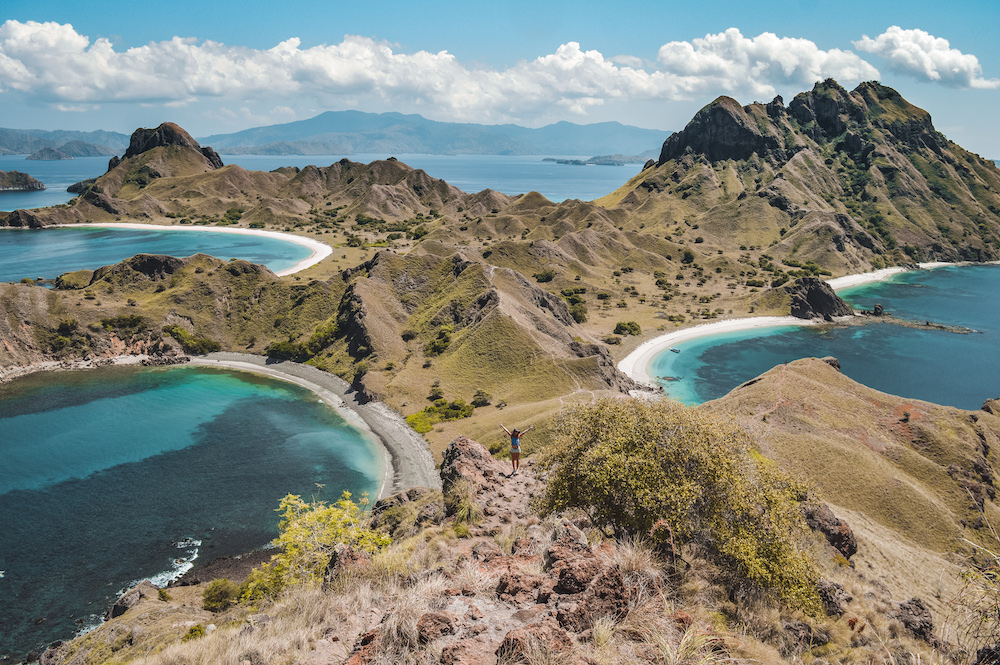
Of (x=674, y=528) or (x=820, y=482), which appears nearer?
(x=674, y=528)

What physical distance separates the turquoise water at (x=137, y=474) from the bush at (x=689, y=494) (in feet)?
138

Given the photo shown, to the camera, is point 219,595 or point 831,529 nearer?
point 831,529

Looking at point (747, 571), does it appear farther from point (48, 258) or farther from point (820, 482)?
point (48, 258)

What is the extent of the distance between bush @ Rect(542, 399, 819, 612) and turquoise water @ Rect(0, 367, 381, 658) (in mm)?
41914

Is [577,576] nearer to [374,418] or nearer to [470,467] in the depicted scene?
[470,467]

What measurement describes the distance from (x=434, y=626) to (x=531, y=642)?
348 cm

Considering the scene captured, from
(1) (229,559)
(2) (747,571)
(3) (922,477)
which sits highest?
(2) (747,571)

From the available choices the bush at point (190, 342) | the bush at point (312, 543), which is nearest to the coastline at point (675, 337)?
the bush at point (312, 543)

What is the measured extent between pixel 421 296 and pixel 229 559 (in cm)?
6703

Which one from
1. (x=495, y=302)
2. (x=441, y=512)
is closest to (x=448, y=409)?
(x=495, y=302)

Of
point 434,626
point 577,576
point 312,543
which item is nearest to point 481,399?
point 312,543

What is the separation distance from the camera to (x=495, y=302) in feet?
303

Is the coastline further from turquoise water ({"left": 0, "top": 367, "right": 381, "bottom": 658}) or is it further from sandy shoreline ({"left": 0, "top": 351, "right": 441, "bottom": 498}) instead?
turquoise water ({"left": 0, "top": 367, "right": 381, "bottom": 658})

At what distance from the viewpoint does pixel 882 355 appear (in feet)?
381
